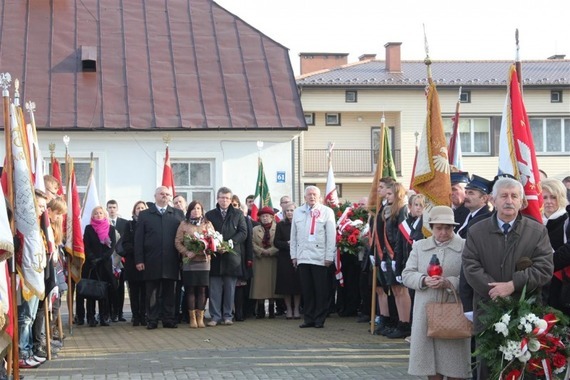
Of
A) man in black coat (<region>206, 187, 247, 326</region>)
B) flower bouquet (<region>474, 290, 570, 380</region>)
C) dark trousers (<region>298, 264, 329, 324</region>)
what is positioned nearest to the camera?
flower bouquet (<region>474, 290, 570, 380</region>)

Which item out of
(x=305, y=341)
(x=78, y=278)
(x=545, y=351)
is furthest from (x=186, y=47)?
(x=545, y=351)

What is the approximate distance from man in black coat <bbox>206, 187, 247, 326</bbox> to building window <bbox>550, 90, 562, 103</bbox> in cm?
2863

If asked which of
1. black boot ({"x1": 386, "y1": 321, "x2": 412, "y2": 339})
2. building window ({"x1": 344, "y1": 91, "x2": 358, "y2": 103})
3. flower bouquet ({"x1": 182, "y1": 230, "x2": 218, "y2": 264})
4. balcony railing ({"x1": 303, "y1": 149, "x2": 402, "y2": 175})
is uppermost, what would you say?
building window ({"x1": 344, "y1": 91, "x2": 358, "y2": 103})

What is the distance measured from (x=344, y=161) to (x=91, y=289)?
27.9m

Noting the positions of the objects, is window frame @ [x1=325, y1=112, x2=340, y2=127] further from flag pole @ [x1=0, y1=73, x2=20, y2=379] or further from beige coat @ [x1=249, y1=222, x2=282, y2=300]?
flag pole @ [x1=0, y1=73, x2=20, y2=379]

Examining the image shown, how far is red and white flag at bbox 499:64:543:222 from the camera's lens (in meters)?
9.66

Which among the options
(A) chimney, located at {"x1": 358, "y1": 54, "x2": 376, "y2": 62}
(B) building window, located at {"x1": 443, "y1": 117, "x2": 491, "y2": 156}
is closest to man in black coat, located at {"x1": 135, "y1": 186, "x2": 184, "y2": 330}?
(B) building window, located at {"x1": 443, "y1": 117, "x2": 491, "y2": 156}

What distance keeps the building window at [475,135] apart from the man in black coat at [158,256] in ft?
94.1

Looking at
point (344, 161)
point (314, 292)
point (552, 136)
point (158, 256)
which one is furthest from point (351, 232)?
point (552, 136)

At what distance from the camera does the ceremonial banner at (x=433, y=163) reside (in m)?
10.9

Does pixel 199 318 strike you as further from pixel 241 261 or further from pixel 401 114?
pixel 401 114

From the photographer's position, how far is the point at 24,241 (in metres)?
10.6

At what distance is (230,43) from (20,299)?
19.5 meters

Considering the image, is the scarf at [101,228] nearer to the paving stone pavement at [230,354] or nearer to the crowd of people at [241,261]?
the crowd of people at [241,261]
